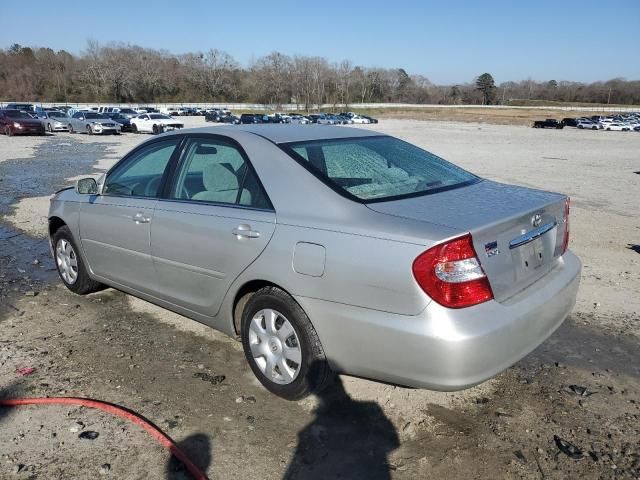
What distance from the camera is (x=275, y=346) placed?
3336 millimetres

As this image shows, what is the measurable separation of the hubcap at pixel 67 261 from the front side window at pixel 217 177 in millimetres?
1780

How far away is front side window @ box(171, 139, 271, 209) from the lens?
11.3 feet

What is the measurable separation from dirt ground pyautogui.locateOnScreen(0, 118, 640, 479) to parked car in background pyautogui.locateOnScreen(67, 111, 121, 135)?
31236mm

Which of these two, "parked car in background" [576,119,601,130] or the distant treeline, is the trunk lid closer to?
"parked car in background" [576,119,601,130]

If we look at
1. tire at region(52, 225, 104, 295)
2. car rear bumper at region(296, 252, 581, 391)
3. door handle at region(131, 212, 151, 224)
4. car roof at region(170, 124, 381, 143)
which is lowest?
tire at region(52, 225, 104, 295)

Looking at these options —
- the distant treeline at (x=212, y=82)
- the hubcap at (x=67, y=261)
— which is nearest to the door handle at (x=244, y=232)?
the hubcap at (x=67, y=261)

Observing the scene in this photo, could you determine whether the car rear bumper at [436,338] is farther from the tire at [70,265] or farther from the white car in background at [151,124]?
the white car in background at [151,124]

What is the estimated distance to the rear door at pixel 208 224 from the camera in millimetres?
3330

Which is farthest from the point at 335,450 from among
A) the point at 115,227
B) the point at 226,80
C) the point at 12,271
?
the point at 226,80

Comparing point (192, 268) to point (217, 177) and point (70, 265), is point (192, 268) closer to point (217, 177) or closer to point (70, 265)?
point (217, 177)

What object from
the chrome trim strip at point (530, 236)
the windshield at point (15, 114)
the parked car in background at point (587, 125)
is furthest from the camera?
the parked car in background at point (587, 125)

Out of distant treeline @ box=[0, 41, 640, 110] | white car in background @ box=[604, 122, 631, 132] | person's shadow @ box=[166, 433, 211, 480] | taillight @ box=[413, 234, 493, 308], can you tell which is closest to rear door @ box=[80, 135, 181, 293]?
person's shadow @ box=[166, 433, 211, 480]

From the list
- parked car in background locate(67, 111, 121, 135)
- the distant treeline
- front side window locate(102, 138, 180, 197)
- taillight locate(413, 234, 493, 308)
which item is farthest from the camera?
the distant treeline

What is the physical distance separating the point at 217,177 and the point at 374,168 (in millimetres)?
1106
